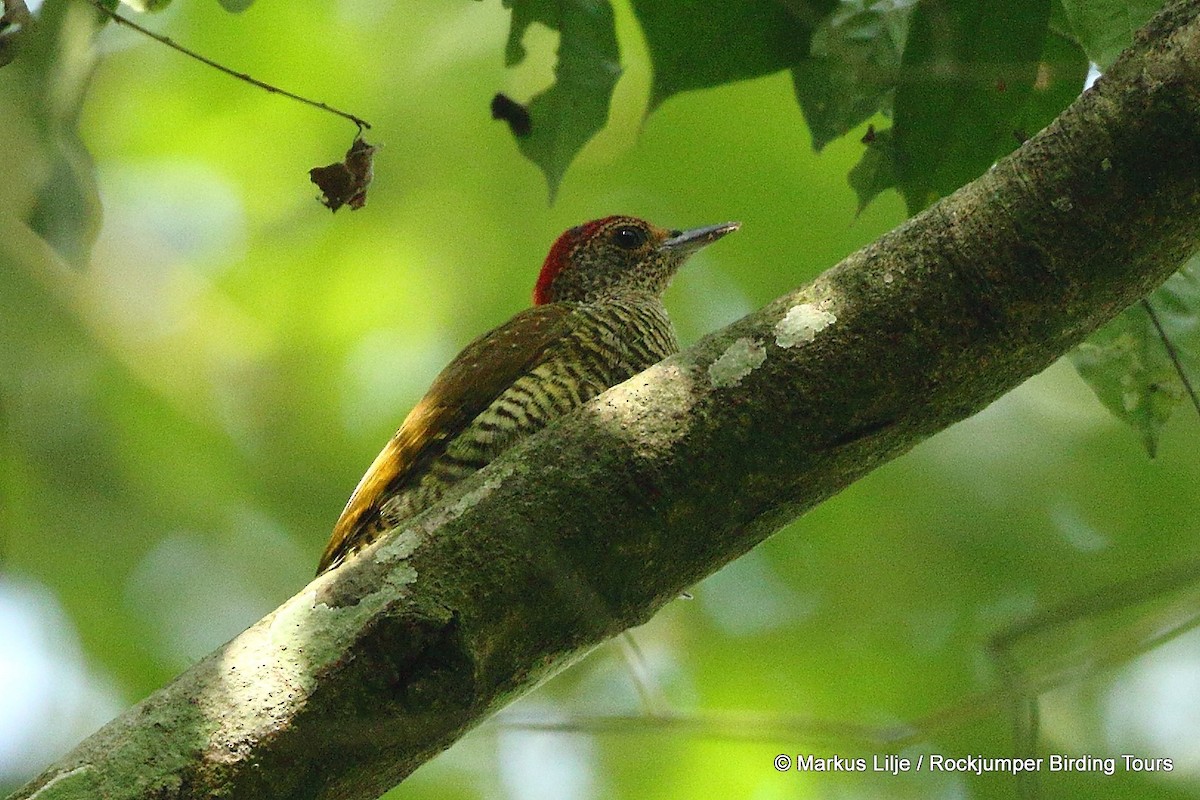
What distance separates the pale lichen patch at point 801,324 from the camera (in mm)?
2221

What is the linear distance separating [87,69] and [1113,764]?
4.76 meters

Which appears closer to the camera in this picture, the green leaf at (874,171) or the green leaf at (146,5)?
the green leaf at (146,5)

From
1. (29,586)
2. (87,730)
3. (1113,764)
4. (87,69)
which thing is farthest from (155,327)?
(1113,764)

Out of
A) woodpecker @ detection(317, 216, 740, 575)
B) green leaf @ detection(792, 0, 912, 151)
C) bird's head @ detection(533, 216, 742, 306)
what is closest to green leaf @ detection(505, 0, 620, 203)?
green leaf @ detection(792, 0, 912, 151)

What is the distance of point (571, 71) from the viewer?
3125 mm

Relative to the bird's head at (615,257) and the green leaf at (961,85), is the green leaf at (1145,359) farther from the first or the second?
the bird's head at (615,257)

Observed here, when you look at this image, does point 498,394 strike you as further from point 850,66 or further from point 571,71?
point 850,66

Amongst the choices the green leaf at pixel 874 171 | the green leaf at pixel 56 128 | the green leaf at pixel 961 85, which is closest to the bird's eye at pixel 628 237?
the green leaf at pixel 874 171

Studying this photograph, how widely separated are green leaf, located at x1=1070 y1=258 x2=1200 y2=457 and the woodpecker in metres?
1.49

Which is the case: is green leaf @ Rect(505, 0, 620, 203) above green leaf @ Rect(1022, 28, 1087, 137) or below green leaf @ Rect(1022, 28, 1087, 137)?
above

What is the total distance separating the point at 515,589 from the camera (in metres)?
2.19

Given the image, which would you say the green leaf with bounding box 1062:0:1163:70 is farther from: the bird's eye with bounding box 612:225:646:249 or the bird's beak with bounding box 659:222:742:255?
the bird's eye with bounding box 612:225:646:249

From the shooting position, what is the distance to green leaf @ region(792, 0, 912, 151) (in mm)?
2873

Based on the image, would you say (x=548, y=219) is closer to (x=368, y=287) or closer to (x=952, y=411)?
(x=368, y=287)
